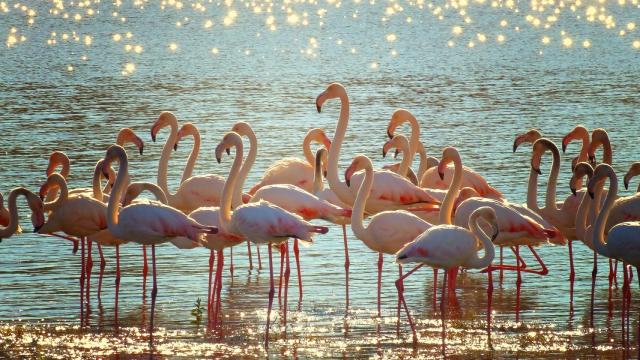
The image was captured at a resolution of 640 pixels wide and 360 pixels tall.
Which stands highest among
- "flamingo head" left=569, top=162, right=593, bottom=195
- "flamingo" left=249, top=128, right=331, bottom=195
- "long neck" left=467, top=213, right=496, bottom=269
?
"flamingo head" left=569, top=162, right=593, bottom=195

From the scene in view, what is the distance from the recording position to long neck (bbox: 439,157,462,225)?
10734mm

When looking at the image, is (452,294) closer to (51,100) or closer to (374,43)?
(51,100)

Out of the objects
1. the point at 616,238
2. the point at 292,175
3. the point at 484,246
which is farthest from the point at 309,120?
the point at 616,238

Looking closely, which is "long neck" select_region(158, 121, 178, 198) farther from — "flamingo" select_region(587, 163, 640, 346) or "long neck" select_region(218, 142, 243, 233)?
"flamingo" select_region(587, 163, 640, 346)

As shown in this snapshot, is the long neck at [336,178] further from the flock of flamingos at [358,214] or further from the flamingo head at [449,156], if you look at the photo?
the flamingo head at [449,156]

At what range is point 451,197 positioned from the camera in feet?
35.3

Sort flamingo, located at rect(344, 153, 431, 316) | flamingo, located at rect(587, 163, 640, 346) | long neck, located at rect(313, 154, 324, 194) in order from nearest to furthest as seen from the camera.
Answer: flamingo, located at rect(587, 163, 640, 346), flamingo, located at rect(344, 153, 431, 316), long neck, located at rect(313, 154, 324, 194)

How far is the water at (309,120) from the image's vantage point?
9758mm

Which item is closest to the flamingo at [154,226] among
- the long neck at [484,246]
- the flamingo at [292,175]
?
the long neck at [484,246]

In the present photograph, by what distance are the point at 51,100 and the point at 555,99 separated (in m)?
8.67

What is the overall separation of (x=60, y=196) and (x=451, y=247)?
135 inches

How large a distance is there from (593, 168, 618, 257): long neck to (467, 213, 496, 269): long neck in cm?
77

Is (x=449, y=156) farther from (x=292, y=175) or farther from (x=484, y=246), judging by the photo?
(x=292, y=175)

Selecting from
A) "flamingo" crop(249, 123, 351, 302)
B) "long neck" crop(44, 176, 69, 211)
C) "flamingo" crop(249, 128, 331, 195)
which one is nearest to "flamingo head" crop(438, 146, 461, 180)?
"flamingo" crop(249, 123, 351, 302)
